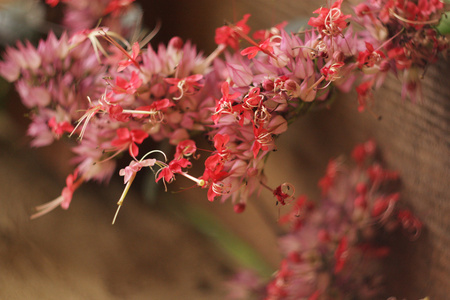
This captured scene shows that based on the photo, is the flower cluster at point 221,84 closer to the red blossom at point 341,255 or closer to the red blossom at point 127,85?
the red blossom at point 127,85

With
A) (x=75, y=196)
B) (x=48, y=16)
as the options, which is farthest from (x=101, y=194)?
(x=48, y=16)

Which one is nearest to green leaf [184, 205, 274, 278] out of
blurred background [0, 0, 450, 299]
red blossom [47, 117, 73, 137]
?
blurred background [0, 0, 450, 299]

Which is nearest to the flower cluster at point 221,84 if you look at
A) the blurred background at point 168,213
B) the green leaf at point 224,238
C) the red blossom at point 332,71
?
the red blossom at point 332,71

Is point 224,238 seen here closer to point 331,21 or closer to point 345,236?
point 345,236

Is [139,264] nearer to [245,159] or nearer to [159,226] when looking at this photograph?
[159,226]

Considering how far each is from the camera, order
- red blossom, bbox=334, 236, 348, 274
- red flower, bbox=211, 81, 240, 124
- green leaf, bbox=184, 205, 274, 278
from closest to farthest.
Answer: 1. red flower, bbox=211, 81, 240, 124
2. red blossom, bbox=334, 236, 348, 274
3. green leaf, bbox=184, 205, 274, 278

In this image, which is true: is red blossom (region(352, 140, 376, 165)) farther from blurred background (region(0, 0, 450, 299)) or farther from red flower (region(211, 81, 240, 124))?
red flower (region(211, 81, 240, 124))
